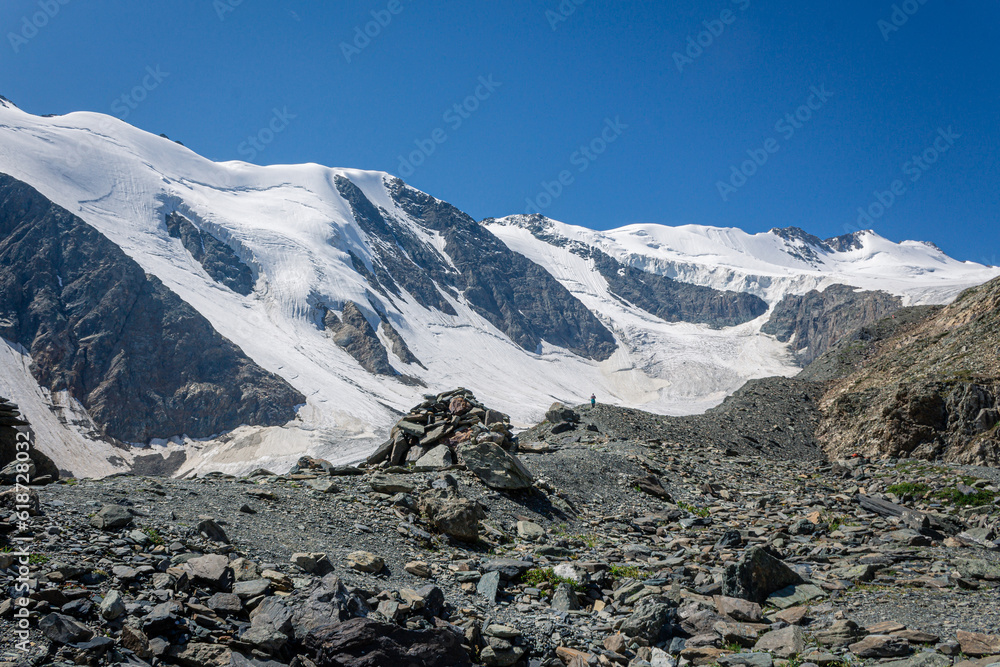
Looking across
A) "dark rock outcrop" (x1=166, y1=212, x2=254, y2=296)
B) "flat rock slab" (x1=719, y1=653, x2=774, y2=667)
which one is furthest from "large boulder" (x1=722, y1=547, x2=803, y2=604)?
"dark rock outcrop" (x1=166, y1=212, x2=254, y2=296)

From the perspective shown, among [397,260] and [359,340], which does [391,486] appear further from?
[397,260]

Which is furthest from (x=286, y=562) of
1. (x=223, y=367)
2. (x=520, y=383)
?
(x=520, y=383)

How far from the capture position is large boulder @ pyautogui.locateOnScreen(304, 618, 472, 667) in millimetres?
6133

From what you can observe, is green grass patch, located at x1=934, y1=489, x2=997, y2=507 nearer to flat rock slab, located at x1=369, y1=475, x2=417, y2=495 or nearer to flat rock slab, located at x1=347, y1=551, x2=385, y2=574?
flat rock slab, located at x1=369, y1=475, x2=417, y2=495

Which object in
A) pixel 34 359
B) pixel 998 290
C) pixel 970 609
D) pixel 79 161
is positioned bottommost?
pixel 34 359

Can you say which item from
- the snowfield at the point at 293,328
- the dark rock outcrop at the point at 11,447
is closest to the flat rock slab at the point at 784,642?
the dark rock outcrop at the point at 11,447

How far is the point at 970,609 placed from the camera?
7594 mm

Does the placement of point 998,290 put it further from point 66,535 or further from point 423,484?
point 66,535

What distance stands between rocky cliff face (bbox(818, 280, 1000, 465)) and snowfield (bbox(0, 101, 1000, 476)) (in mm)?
64436

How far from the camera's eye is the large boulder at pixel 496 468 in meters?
13.6

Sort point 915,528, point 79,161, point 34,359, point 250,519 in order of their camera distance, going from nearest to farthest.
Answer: point 250,519, point 915,528, point 34,359, point 79,161

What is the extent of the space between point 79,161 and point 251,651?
Result: 14747cm

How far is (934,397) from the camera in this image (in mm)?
20344

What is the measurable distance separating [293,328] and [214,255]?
23.7m
